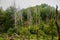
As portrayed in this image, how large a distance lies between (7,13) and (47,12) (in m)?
6.58

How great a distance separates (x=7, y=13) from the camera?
19.1 m

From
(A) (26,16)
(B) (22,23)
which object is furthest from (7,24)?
(A) (26,16)

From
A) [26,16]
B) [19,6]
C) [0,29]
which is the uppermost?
[19,6]

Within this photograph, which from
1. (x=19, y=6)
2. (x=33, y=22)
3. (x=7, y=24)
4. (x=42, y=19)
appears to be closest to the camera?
(x=7, y=24)

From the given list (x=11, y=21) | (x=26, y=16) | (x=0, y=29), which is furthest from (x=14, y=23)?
(x=26, y=16)

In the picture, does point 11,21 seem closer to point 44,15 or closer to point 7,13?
point 7,13

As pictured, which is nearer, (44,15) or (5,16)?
(5,16)

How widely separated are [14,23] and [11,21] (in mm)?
569

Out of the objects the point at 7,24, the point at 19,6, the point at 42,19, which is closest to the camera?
the point at 7,24

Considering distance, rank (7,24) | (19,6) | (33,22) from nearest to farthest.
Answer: (7,24), (33,22), (19,6)

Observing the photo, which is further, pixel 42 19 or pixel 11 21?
pixel 42 19

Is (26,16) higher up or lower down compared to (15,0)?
lower down

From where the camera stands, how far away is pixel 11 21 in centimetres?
1877

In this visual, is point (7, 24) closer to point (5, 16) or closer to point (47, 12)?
point (5, 16)
